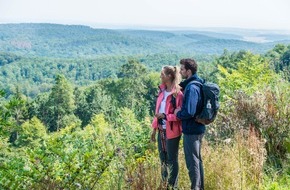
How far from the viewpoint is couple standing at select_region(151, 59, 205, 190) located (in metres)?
3.98

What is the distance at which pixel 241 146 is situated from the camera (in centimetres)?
414

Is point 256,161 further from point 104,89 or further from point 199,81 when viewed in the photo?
point 104,89

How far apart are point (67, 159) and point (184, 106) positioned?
3.98 ft

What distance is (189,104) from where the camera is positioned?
13.0 feet

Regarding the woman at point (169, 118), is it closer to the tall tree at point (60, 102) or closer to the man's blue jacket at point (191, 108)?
the man's blue jacket at point (191, 108)

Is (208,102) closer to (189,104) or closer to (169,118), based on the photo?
(189,104)

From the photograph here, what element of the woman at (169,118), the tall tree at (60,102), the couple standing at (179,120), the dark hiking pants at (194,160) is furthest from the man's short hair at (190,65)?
the tall tree at (60,102)

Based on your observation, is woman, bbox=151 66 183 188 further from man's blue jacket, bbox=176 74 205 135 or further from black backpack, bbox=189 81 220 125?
black backpack, bbox=189 81 220 125

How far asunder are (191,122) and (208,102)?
0.26 metres

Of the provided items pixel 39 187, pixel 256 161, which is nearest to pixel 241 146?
pixel 256 161

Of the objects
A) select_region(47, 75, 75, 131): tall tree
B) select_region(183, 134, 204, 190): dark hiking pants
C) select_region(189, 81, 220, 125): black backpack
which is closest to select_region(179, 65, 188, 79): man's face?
select_region(189, 81, 220, 125): black backpack

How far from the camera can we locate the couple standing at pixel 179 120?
13.1 feet

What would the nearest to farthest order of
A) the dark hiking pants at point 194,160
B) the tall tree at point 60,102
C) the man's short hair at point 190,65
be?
the dark hiking pants at point 194,160, the man's short hair at point 190,65, the tall tree at point 60,102

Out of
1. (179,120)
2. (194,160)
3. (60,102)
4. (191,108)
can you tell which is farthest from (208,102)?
(60,102)
